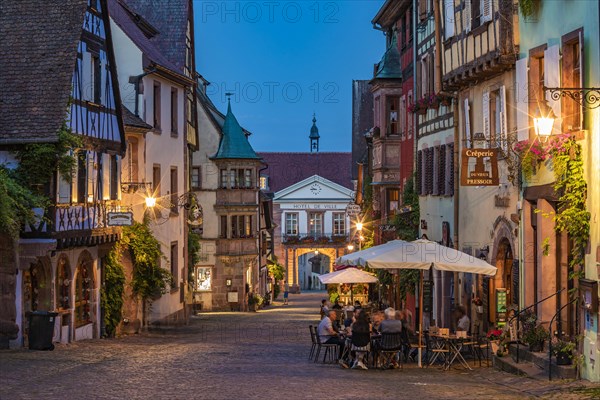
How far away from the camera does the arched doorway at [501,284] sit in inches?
953

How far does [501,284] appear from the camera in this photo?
2614 centimetres

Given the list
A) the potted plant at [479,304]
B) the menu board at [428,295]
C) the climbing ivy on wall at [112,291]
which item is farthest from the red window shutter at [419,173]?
the climbing ivy on wall at [112,291]

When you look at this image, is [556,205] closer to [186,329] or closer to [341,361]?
[341,361]

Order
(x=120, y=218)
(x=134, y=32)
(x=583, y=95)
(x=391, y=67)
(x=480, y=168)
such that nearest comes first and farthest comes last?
(x=583, y=95) < (x=480, y=168) < (x=120, y=218) < (x=134, y=32) < (x=391, y=67)

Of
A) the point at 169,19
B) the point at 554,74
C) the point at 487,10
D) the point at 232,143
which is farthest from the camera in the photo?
the point at 232,143

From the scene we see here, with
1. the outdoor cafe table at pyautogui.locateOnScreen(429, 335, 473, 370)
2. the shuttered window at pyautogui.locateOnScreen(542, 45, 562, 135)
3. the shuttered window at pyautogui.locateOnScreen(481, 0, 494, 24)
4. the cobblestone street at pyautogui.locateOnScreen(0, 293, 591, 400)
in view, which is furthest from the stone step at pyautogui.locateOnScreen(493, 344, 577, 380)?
the shuttered window at pyautogui.locateOnScreen(481, 0, 494, 24)

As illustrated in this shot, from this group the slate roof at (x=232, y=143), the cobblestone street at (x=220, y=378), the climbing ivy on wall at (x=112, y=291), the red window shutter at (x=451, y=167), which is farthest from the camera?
the slate roof at (x=232, y=143)

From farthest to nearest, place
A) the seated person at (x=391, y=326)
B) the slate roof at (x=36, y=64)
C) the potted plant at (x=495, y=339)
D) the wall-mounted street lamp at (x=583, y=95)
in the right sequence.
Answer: the slate roof at (x=36, y=64) < the seated person at (x=391, y=326) < the potted plant at (x=495, y=339) < the wall-mounted street lamp at (x=583, y=95)

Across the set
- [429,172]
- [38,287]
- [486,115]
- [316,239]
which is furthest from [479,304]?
[316,239]

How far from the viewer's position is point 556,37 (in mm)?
19734

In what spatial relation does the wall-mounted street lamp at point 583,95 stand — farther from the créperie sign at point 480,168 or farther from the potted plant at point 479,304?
the potted plant at point 479,304

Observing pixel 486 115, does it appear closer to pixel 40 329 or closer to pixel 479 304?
pixel 479 304

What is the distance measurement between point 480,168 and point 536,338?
4.68m

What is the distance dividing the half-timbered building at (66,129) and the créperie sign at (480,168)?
9.25 metres
